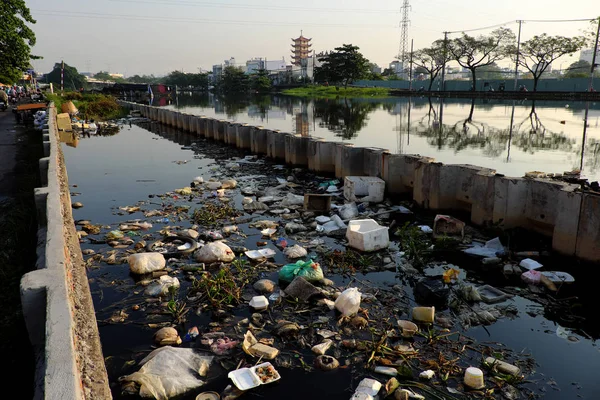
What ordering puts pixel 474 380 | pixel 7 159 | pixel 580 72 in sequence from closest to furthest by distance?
pixel 474 380, pixel 7 159, pixel 580 72

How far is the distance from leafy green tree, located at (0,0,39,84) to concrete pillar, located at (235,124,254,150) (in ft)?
54.2

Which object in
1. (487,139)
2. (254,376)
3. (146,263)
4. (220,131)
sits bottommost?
(254,376)

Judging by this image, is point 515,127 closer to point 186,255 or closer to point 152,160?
point 152,160

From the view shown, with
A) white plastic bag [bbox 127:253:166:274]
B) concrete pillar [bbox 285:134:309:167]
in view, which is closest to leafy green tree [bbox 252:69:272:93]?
concrete pillar [bbox 285:134:309:167]

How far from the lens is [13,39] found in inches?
953

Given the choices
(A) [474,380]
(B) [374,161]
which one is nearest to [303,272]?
(A) [474,380]

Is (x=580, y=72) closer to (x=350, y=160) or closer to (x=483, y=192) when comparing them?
(x=350, y=160)

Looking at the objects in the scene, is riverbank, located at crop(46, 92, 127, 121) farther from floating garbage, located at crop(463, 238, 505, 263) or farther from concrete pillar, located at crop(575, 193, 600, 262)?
concrete pillar, located at crop(575, 193, 600, 262)

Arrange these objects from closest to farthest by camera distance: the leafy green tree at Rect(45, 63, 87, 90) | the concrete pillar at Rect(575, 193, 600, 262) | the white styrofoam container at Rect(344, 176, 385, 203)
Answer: the concrete pillar at Rect(575, 193, 600, 262), the white styrofoam container at Rect(344, 176, 385, 203), the leafy green tree at Rect(45, 63, 87, 90)

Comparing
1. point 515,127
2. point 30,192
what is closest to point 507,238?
point 30,192

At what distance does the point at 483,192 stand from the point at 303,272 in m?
3.86

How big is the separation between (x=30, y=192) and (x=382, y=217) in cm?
736

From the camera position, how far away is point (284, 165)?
45.4ft

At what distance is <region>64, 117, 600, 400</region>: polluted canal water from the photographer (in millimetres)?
3762
